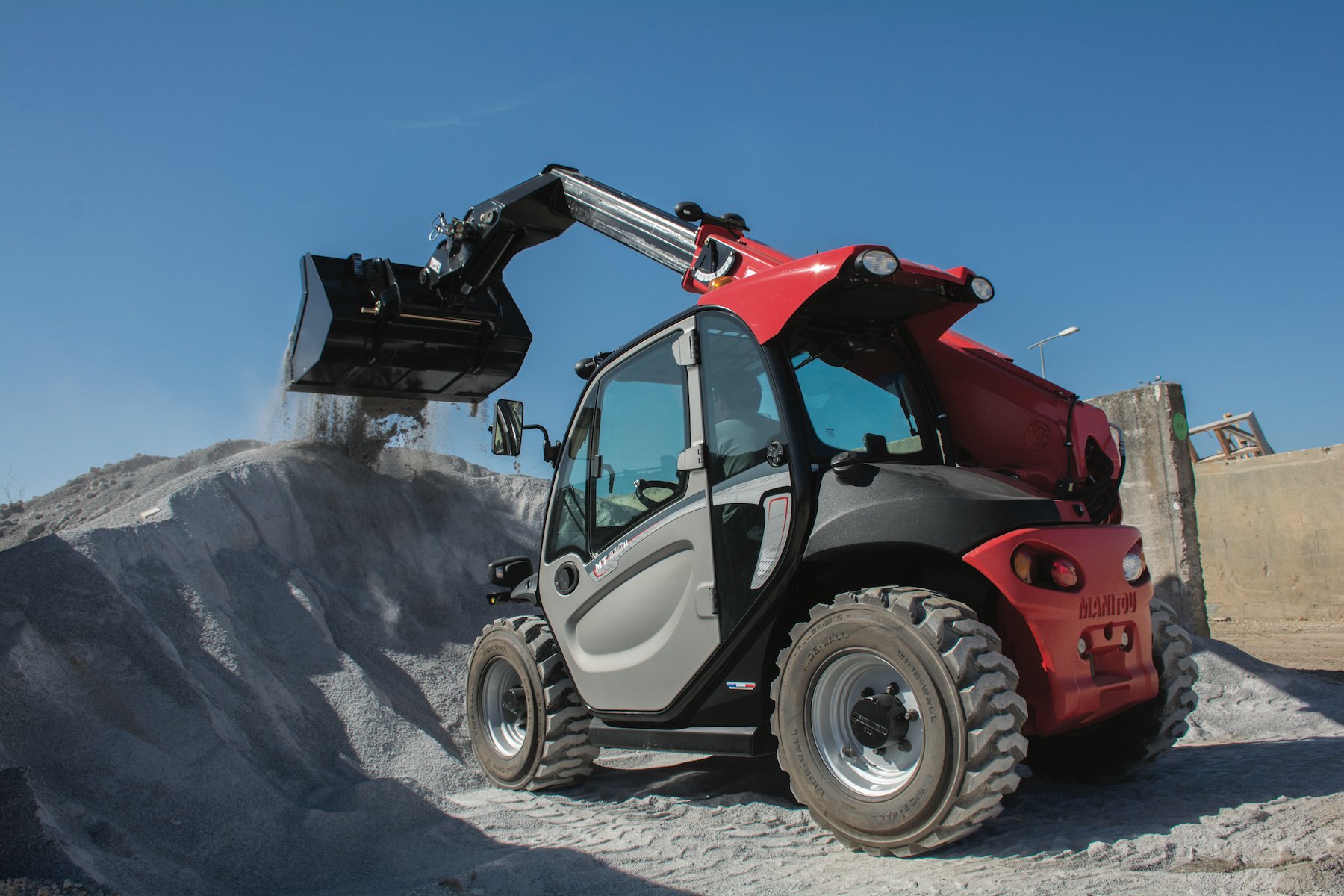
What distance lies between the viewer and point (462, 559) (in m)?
10.5

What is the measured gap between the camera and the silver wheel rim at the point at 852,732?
3.70 metres

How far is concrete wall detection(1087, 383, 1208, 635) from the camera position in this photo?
8.91m

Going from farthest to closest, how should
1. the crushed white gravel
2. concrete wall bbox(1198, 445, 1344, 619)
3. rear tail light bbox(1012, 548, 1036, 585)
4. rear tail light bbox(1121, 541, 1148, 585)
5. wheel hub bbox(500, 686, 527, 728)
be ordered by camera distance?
1. concrete wall bbox(1198, 445, 1344, 619)
2. wheel hub bbox(500, 686, 527, 728)
3. rear tail light bbox(1121, 541, 1148, 585)
4. rear tail light bbox(1012, 548, 1036, 585)
5. the crushed white gravel

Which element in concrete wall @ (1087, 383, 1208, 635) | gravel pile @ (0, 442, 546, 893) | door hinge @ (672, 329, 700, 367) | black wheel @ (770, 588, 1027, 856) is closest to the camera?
black wheel @ (770, 588, 1027, 856)

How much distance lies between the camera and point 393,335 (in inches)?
311

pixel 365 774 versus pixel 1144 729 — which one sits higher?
pixel 1144 729

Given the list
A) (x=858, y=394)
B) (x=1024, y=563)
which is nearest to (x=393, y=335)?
(x=858, y=394)

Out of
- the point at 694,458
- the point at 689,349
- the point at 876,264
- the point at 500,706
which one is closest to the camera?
the point at 876,264

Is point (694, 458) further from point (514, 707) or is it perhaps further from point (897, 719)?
point (514, 707)

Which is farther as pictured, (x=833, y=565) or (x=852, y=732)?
(x=833, y=565)

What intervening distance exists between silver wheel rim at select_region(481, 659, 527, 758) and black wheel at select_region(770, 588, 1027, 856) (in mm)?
2587

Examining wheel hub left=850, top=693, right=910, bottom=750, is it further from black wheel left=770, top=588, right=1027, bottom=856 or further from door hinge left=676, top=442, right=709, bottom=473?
door hinge left=676, top=442, right=709, bottom=473

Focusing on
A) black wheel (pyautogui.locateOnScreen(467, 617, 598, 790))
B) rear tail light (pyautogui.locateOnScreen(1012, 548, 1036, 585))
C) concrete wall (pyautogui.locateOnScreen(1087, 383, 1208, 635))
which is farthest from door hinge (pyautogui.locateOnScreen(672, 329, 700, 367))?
concrete wall (pyautogui.locateOnScreen(1087, 383, 1208, 635))

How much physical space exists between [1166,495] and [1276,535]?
7.44m
